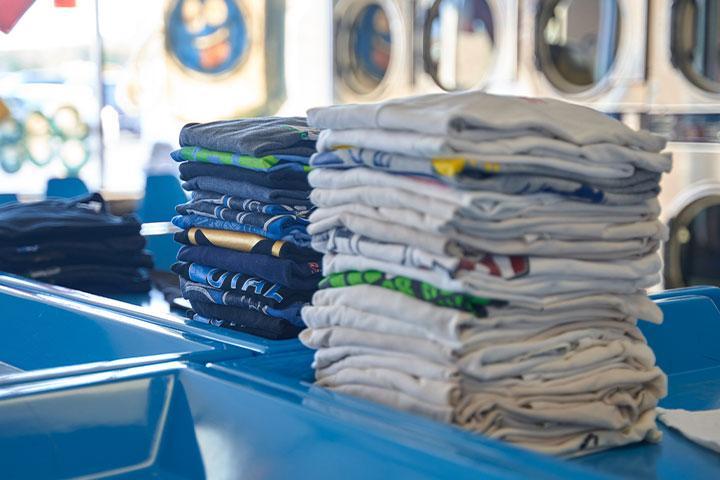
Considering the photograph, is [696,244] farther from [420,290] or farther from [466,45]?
[420,290]

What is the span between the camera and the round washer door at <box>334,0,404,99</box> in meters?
5.05

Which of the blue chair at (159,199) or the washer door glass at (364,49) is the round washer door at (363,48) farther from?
the blue chair at (159,199)

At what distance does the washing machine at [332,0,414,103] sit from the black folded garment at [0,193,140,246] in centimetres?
275

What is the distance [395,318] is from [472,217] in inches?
5.8

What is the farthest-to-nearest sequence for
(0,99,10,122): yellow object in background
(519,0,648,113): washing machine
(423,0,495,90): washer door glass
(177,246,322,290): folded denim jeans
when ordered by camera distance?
(0,99,10,122): yellow object in background → (423,0,495,90): washer door glass → (519,0,648,113): washing machine → (177,246,322,290): folded denim jeans

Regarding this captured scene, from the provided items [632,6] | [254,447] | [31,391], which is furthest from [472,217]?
[632,6]

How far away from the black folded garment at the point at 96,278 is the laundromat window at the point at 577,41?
7.78ft

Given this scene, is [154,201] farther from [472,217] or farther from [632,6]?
[472,217]

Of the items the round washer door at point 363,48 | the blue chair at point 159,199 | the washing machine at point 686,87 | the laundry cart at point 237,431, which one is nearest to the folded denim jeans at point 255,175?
the laundry cart at point 237,431

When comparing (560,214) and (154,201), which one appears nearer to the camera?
(560,214)

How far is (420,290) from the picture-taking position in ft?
3.38

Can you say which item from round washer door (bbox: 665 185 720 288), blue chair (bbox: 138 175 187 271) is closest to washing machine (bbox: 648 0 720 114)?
round washer door (bbox: 665 185 720 288)

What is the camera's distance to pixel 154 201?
12.9 ft

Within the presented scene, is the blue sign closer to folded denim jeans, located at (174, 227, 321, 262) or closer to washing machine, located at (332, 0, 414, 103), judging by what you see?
washing machine, located at (332, 0, 414, 103)
